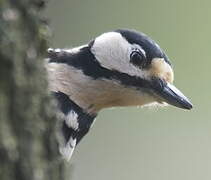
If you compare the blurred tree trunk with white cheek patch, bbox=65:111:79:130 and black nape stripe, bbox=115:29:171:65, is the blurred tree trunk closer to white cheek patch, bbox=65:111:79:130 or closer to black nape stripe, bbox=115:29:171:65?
white cheek patch, bbox=65:111:79:130

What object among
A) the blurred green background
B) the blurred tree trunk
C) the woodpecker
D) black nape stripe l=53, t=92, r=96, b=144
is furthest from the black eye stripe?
the blurred green background

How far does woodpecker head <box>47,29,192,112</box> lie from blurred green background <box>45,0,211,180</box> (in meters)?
2.14

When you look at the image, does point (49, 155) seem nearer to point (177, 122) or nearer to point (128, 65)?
point (128, 65)

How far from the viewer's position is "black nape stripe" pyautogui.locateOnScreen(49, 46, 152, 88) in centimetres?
283

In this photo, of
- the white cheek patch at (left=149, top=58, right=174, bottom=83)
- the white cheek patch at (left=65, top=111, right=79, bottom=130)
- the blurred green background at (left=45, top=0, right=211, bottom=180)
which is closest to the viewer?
the white cheek patch at (left=65, top=111, right=79, bottom=130)

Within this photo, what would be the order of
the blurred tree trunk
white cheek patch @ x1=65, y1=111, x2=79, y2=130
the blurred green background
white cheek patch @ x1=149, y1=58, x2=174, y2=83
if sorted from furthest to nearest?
1. the blurred green background
2. white cheek patch @ x1=149, y1=58, x2=174, y2=83
3. white cheek patch @ x1=65, y1=111, x2=79, y2=130
4. the blurred tree trunk

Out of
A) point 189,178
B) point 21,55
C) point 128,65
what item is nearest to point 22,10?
point 21,55

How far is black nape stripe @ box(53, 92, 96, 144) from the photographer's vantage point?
2.74 m

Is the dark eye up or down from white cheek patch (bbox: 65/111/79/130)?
up

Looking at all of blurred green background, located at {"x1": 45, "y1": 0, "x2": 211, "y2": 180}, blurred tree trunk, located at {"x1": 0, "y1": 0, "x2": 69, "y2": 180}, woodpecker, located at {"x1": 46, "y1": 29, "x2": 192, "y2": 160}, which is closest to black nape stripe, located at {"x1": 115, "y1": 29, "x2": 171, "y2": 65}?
woodpecker, located at {"x1": 46, "y1": 29, "x2": 192, "y2": 160}

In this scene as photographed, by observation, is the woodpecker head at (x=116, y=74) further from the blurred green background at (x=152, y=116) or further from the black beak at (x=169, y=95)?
the blurred green background at (x=152, y=116)

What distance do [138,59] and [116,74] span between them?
0.09 meters

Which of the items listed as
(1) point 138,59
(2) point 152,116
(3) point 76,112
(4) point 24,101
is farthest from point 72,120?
(2) point 152,116

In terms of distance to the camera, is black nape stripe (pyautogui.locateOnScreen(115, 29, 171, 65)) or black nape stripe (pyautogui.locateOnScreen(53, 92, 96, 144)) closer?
black nape stripe (pyautogui.locateOnScreen(53, 92, 96, 144))
